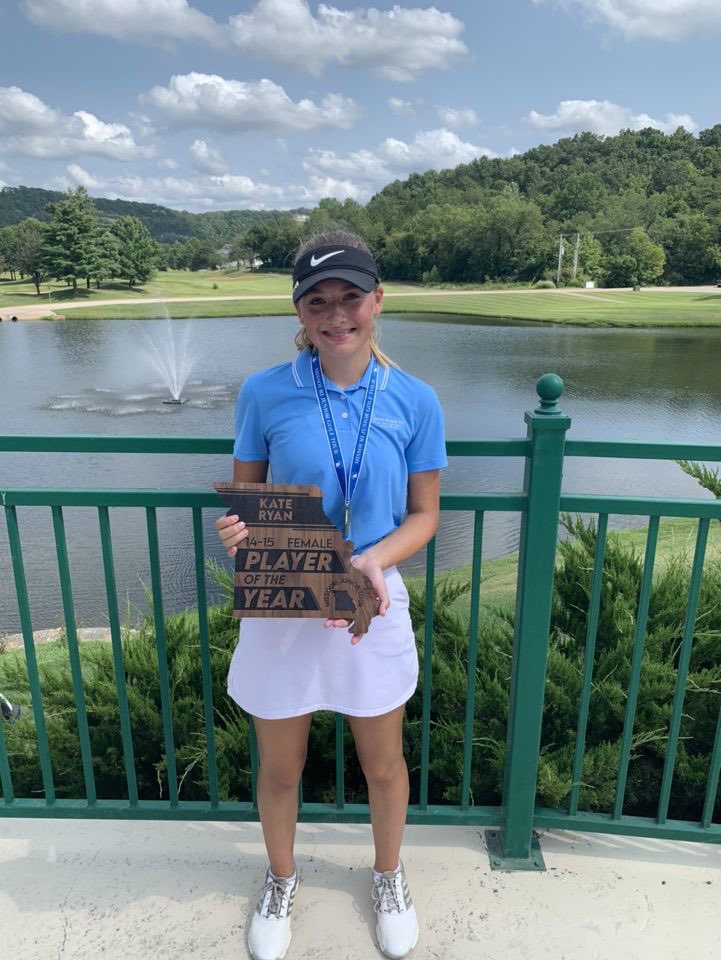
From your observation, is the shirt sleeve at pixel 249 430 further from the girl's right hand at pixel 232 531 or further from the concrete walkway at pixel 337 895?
the concrete walkway at pixel 337 895

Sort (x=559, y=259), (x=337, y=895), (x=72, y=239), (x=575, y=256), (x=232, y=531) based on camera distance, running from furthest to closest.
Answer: (x=559, y=259) → (x=575, y=256) → (x=72, y=239) → (x=337, y=895) → (x=232, y=531)

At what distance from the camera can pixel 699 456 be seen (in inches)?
65.7

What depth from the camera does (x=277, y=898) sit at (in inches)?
69.1

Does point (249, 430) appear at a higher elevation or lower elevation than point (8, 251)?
lower

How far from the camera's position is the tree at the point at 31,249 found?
5275cm

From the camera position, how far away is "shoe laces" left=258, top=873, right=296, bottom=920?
1736mm

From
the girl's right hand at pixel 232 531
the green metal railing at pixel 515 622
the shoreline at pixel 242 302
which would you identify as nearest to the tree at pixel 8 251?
the shoreline at pixel 242 302

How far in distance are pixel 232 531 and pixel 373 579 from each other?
0.28 m

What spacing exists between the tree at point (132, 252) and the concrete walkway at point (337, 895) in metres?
57.8

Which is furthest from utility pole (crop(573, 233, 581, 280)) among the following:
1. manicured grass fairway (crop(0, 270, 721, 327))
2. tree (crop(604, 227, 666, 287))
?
manicured grass fairway (crop(0, 270, 721, 327))

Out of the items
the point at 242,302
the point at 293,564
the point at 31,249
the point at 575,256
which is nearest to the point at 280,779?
the point at 293,564

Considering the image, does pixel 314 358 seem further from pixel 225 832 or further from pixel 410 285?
pixel 410 285

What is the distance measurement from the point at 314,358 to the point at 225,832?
144 centimetres

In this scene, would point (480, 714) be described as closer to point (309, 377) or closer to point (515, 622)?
point (515, 622)
